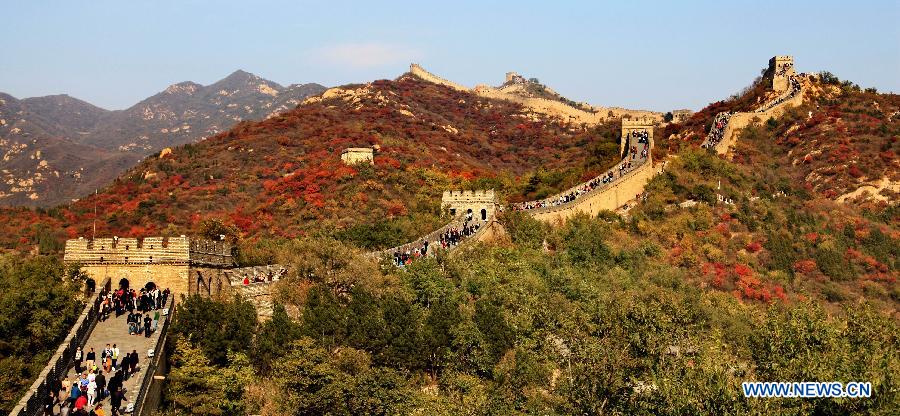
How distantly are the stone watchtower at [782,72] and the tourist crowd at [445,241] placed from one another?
143 feet

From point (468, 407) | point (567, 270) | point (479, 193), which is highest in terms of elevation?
point (479, 193)

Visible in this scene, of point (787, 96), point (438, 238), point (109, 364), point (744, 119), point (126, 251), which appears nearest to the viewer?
point (109, 364)

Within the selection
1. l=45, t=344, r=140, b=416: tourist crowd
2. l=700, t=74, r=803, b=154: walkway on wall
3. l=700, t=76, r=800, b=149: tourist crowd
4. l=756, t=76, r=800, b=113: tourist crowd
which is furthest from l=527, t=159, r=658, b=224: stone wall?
l=45, t=344, r=140, b=416: tourist crowd

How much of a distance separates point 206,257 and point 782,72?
6738cm

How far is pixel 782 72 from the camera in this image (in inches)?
3418

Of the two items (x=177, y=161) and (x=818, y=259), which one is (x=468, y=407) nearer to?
(x=818, y=259)

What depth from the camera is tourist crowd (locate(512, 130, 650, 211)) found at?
57.4 m

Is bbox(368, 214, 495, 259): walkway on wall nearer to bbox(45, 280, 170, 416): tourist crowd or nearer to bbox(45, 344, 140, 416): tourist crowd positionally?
bbox(45, 280, 170, 416): tourist crowd

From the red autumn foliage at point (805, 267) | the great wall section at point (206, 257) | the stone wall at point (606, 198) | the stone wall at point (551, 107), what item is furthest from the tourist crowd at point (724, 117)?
the stone wall at point (551, 107)

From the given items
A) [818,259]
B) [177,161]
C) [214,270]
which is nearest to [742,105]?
[818,259]

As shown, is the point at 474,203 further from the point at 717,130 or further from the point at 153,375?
the point at 153,375

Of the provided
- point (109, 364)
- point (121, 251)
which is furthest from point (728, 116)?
point (109, 364)

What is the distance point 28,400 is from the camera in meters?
20.3

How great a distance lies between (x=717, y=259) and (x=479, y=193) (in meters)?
13.8
